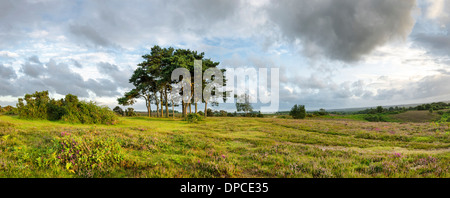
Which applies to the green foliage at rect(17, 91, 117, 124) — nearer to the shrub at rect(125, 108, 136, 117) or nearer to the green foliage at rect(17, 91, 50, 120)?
the green foliage at rect(17, 91, 50, 120)

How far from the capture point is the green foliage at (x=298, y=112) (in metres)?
57.8

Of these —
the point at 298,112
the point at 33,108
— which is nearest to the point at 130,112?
the point at 33,108

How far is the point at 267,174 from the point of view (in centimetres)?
530

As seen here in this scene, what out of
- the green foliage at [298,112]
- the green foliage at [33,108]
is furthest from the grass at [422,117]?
the green foliage at [33,108]

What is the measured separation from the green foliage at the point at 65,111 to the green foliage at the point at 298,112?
49.9 meters

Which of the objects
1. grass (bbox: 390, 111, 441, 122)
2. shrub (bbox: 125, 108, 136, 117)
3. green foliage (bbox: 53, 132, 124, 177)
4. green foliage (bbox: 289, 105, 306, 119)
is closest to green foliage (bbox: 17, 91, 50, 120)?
green foliage (bbox: 53, 132, 124, 177)

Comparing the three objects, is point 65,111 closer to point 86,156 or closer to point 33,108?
point 33,108

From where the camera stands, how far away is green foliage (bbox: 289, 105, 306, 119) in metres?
57.8
